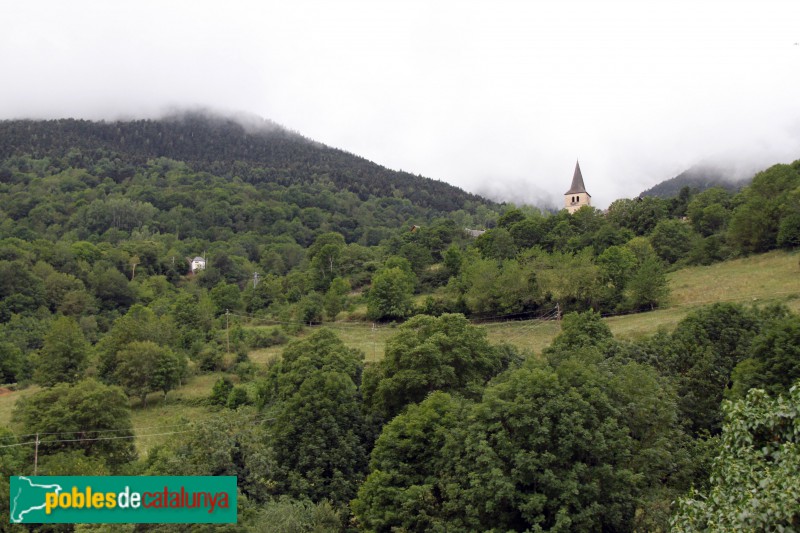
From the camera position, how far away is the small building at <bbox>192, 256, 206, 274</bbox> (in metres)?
107

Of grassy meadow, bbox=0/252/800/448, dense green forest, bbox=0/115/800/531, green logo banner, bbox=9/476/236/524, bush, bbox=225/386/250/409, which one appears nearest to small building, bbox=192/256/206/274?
dense green forest, bbox=0/115/800/531

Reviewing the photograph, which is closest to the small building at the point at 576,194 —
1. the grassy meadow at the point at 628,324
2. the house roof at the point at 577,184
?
the house roof at the point at 577,184

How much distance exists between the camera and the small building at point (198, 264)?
107 m

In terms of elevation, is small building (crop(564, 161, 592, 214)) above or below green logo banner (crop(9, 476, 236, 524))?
above

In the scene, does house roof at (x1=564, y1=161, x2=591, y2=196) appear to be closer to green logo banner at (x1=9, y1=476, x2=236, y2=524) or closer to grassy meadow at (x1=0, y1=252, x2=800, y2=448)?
grassy meadow at (x1=0, y1=252, x2=800, y2=448)

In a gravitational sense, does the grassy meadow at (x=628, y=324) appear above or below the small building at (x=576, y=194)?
below

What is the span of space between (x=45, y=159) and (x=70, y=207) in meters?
52.7

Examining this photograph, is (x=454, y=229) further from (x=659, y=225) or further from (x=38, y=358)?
(x=38, y=358)

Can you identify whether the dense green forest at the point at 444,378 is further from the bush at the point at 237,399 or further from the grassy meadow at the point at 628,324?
the grassy meadow at the point at 628,324

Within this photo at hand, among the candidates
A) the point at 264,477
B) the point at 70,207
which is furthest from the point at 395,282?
the point at 70,207

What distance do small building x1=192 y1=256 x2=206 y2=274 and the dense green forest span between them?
68.4 inches

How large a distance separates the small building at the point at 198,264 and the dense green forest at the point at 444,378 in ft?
5.70

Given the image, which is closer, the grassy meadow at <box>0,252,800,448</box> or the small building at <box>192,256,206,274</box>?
the grassy meadow at <box>0,252,800,448</box>

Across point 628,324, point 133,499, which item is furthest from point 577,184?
point 133,499
